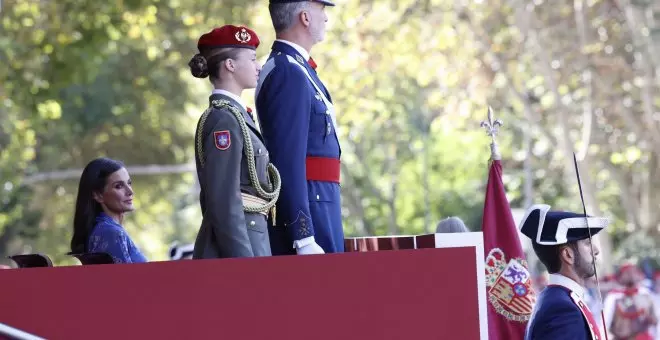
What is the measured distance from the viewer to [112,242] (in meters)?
6.44

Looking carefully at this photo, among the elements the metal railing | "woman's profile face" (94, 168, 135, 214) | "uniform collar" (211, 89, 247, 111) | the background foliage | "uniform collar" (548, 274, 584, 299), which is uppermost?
the background foliage

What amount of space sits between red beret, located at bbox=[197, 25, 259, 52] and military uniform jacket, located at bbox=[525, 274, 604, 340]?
62.5 inches

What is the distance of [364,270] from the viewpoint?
416 centimetres

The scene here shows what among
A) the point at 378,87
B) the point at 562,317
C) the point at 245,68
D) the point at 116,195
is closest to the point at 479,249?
the point at 245,68

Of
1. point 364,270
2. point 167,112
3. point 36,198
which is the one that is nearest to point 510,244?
point 364,270

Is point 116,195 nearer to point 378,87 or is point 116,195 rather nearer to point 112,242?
point 112,242

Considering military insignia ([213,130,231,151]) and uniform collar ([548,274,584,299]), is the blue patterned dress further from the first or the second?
uniform collar ([548,274,584,299])

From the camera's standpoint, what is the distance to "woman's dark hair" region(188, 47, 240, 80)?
541 cm

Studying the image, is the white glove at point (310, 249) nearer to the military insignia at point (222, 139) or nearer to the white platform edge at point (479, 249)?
the military insignia at point (222, 139)

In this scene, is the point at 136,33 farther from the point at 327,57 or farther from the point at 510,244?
the point at 510,244

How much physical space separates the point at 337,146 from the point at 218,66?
61 cm

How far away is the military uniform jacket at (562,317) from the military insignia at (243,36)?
63.9 inches

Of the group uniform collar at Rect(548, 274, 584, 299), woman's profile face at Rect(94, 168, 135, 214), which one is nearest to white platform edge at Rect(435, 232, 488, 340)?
uniform collar at Rect(548, 274, 584, 299)

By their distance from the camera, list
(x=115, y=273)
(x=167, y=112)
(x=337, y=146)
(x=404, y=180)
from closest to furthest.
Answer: (x=115, y=273)
(x=337, y=146)
(x=167, y=112)
(x=404, y=180)
